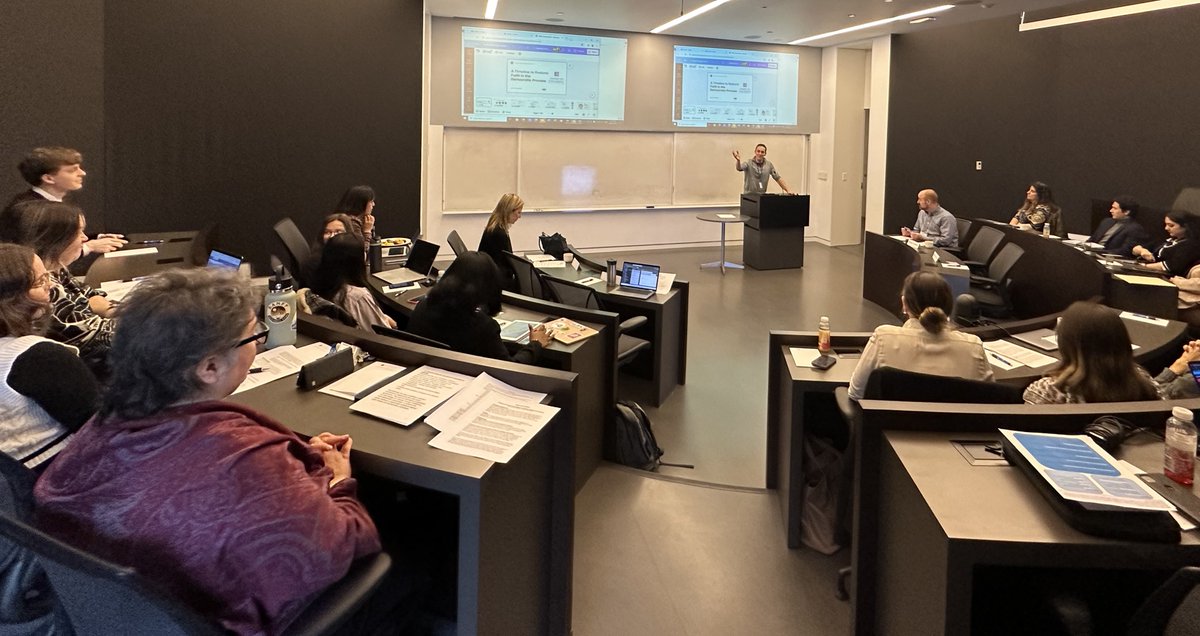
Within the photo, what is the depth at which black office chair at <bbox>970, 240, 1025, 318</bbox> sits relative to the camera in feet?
20.9

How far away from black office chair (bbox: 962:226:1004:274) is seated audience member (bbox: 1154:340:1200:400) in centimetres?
398

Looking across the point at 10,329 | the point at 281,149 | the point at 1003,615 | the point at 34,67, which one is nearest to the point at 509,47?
the point at 281,149

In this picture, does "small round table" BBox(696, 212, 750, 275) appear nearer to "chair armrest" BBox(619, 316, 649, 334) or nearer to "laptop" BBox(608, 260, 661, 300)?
"laptop" BBox(608, 260, 661, 300)

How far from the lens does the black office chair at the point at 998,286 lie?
6.36 m

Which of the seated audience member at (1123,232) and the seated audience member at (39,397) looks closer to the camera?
the seated audience member at (39,397)

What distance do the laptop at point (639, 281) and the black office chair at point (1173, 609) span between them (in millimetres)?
3665

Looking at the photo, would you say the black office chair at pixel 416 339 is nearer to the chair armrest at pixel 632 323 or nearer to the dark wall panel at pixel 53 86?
the chair armrest at pixel 632 323

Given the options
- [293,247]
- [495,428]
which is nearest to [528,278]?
[293,247]

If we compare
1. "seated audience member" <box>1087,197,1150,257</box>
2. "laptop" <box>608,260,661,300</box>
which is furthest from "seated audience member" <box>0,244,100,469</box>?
"seated audience member" <box>1087,197,1150,257</box>

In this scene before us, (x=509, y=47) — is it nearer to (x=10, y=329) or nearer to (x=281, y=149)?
(x=281, y=149)

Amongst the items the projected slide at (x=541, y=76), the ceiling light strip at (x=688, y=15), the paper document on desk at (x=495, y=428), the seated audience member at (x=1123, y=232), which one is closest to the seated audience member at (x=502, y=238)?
the paper document on desk at (x=495, y=428)

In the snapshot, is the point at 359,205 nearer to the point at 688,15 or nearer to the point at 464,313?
the point at 464,313

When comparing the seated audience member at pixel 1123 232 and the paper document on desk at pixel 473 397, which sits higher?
the seated audience member at pixel 1123 232

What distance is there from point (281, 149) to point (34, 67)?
248 cm
